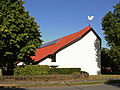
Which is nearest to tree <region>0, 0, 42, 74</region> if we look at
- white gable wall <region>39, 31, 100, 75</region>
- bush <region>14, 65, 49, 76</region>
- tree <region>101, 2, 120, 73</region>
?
bush <region>14, 65, 49, 76</region>

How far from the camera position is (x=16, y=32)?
16.7 meters

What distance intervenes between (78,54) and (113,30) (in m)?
7.05

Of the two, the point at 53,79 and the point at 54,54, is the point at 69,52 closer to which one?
the point at 54,54

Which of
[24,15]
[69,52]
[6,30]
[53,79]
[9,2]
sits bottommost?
[53,79]

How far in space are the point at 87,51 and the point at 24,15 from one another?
1321cm

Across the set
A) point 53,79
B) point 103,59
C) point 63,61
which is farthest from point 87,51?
point 53,79

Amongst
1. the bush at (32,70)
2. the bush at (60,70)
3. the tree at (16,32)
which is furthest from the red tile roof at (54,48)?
the tree at (16,32)

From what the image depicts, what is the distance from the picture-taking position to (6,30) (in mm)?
14680

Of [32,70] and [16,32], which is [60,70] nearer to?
[32,70]

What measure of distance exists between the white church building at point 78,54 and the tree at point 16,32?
15.8ft

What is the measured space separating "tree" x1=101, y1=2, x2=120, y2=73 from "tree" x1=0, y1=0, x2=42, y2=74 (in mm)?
11455

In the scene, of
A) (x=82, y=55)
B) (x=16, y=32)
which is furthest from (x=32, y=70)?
(x=82, y=55)

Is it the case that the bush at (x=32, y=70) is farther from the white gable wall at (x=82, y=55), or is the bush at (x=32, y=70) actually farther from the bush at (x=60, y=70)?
the white gable wall at (x=82, y=55)

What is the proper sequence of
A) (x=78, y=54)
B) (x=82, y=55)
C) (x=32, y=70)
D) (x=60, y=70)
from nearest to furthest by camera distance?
(x=32, y=70) → (x=60, y=70) → (x=78, y=54) → (x=82, y=55)
